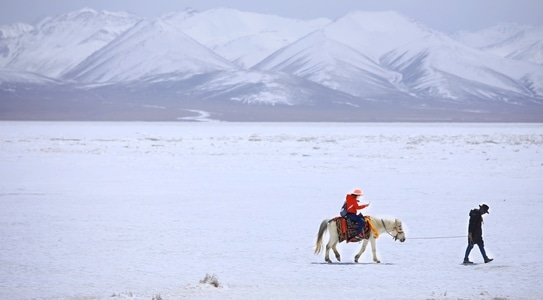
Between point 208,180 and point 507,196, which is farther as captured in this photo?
point 208,180

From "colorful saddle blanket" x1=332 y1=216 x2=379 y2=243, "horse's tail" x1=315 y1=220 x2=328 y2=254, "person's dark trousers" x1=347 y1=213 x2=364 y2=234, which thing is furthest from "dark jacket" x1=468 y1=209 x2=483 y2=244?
"horse's tail" x1=315 y1=220 x2=328 y2=254

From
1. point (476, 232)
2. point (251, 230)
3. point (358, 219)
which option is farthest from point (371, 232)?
point (251, 230)

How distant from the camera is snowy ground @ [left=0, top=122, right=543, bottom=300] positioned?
8555mm

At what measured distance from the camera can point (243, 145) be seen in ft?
128

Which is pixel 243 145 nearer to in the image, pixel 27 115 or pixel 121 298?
pixel 121 298

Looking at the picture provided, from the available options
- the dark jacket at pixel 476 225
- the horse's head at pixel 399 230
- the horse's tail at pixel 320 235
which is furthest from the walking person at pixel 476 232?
the horse's tail at pixel 320 235

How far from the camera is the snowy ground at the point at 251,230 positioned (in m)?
8.55

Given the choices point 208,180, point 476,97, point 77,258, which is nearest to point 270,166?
point 208,180

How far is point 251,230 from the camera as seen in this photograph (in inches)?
484

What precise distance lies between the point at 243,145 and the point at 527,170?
1765cm

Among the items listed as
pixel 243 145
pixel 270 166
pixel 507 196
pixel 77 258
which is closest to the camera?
pixel 77 258

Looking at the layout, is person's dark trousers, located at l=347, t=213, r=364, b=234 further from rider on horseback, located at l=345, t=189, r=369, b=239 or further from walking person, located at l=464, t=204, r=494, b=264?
walking person, located at l=464, t=204, r=494, b=264

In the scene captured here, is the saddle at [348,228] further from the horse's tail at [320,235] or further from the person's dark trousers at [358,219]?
the horse's tail at [320,235]

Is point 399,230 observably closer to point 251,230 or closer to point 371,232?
point 371,232
